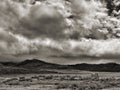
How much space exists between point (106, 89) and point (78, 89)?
457 inches

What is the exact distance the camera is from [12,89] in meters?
123

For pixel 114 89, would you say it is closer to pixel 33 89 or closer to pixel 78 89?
pixel 78 89

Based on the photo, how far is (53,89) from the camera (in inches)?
4776

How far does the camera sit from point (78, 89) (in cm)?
11262

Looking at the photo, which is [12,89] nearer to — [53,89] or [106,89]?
[53,89]

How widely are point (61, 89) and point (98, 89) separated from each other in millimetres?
12677

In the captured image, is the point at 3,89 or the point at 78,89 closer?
the point at 78,89

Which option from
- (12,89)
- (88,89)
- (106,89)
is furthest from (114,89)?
(12,89)

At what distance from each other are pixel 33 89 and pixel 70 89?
15108 millimetres

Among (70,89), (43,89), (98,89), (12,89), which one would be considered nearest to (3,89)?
(12,89)

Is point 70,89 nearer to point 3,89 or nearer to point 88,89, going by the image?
point 88,89

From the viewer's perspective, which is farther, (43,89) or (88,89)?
(43,89)

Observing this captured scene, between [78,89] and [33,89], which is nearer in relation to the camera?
[78,89]

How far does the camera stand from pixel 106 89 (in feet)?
388
